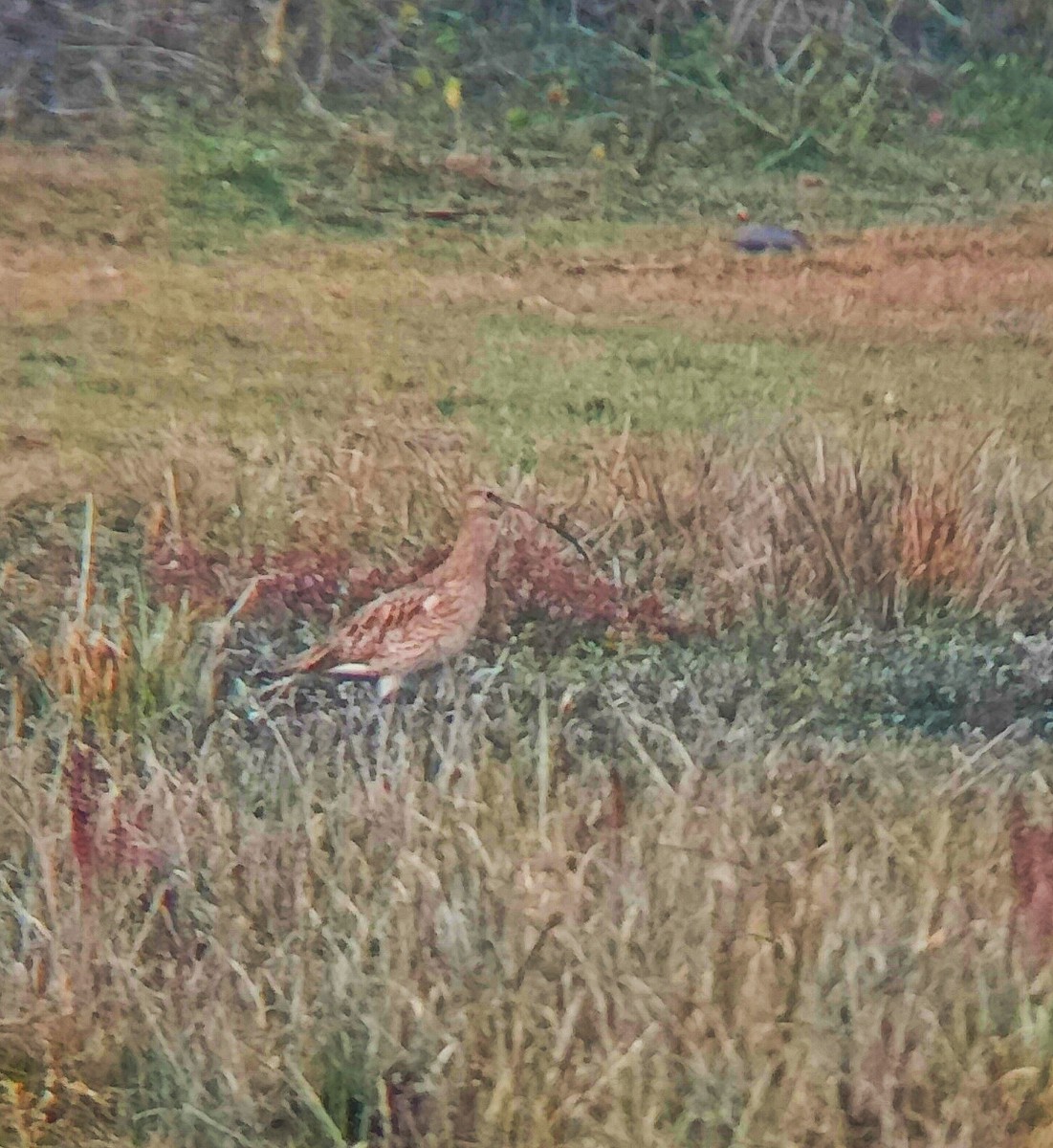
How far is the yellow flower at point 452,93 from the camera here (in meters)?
1.37

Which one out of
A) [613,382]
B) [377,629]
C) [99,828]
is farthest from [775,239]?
[99,828]

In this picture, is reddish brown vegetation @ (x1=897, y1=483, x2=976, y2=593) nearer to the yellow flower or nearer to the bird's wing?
the bird's wing

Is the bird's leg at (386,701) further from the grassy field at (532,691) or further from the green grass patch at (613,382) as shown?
the green grass patch at (613,382)

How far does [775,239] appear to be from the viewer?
1393 mm

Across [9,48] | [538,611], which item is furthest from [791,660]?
[9,48]

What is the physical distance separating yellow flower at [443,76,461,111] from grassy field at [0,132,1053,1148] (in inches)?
5.1

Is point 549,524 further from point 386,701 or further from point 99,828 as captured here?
point 99,828

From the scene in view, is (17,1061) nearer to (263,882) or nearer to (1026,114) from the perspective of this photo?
(263,882)

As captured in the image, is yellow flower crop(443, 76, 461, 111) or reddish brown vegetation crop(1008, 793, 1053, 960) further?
yellow flower crop(443, 76, 461, 111)

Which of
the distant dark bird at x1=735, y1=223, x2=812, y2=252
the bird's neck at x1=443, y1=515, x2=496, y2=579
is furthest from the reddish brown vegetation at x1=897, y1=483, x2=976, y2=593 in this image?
the bird's neck at x1=443, y1=515, x2=496, y2=579

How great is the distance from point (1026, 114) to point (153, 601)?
964 millimetres

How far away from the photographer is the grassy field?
1028 millimetres

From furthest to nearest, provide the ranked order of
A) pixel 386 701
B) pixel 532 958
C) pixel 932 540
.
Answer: pixel 932 540 → pixel 386 701 → pixel 532 958

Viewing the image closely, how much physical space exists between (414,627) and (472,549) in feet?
0.33
